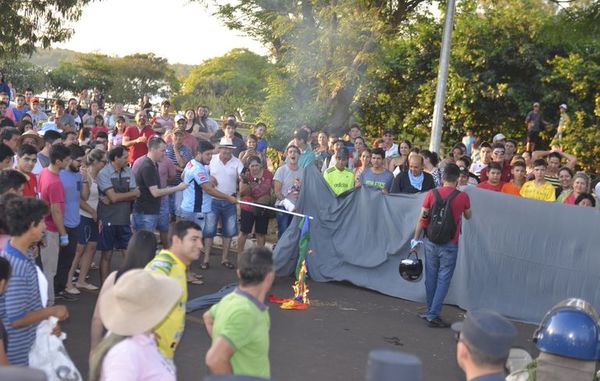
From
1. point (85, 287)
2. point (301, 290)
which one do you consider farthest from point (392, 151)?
point (85, 287)

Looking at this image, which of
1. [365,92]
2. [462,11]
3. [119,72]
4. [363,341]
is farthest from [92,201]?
[119,72]

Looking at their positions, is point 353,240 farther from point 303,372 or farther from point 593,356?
A: point 593,356

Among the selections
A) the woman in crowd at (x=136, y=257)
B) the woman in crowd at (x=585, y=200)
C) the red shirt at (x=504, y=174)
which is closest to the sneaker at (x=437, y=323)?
the woman in crowd at (x=585, y=200)

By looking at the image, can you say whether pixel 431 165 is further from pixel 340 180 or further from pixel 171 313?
pixel 171 313

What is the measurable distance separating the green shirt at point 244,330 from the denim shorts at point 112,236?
5478 mm

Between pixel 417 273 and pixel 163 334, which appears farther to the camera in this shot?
pixel 417 273

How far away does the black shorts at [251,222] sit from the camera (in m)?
12.0

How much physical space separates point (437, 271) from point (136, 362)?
615 cm

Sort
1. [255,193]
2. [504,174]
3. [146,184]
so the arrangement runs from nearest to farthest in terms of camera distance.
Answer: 1. [146,184]
2. [255,193]
3. [504,174]

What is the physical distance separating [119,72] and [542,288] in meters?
72.0

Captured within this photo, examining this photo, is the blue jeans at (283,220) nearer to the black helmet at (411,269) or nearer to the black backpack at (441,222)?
the black helmet at (411,269)

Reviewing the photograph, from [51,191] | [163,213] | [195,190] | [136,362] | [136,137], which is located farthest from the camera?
[136,137]

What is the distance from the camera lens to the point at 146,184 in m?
9.96

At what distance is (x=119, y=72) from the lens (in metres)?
78.1
